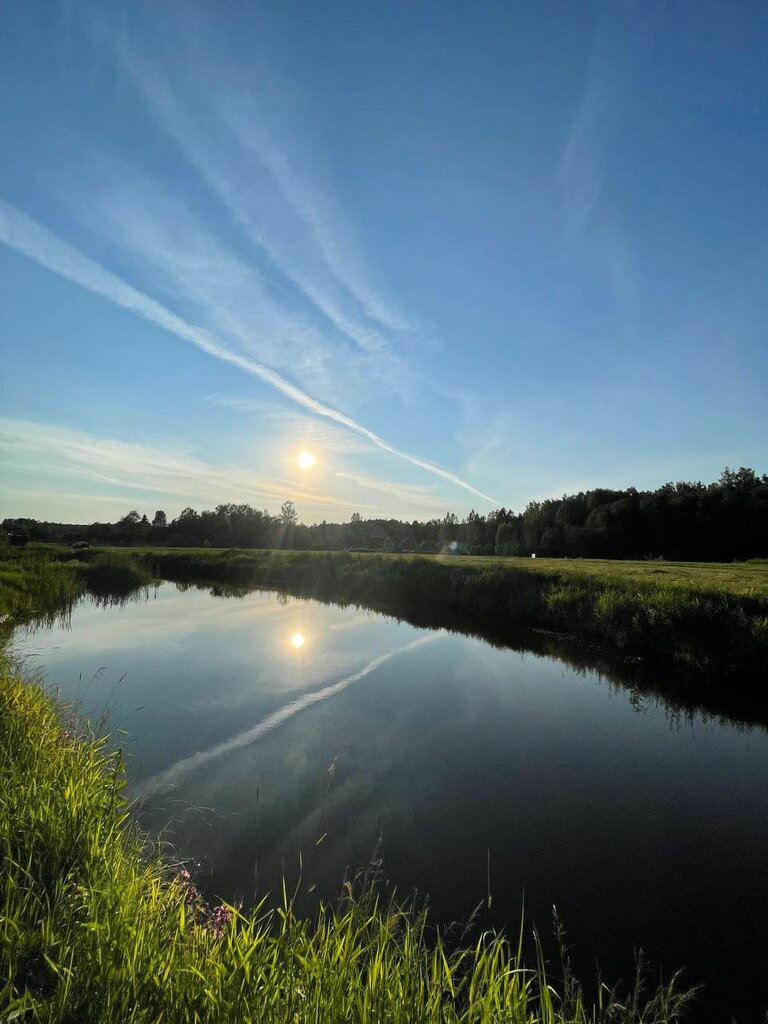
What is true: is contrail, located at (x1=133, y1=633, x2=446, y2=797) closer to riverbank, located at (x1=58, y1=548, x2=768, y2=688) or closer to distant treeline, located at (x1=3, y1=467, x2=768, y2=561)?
riverbank, located at (x1=58, y1=548, x2=768, y2=688)

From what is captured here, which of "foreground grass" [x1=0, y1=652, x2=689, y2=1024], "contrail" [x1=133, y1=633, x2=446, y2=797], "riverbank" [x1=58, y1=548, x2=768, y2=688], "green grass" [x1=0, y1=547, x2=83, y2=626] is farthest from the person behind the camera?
Answer: "green grass" [x1=0, y1=547, x2=83, y2=626]

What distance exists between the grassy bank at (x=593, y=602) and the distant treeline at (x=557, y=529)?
3417 cm

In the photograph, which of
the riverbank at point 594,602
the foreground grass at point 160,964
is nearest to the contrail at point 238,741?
the foreground grass at point 160,964

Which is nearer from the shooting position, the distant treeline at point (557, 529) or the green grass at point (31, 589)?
the green grass at point (31, 589)

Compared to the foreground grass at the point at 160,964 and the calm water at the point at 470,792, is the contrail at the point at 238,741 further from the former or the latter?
the foreground grass at the point at 160,964

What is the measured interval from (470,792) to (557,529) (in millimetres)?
87036

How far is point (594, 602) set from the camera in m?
20.4

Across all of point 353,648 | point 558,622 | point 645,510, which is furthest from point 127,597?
point 645,510

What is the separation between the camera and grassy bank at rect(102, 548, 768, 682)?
1461 cm

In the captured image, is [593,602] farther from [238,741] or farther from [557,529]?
[557,529]

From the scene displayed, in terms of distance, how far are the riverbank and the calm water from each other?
3.51m

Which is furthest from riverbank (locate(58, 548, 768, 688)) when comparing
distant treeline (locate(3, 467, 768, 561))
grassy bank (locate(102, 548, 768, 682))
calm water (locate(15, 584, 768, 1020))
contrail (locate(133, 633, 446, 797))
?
distant treeline (locate(3, 467, 768, 561))

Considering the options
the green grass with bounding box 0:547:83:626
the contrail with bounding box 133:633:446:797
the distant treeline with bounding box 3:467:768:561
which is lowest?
the contrail with bounding box 133:633:446:797

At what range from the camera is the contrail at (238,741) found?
7441mm
